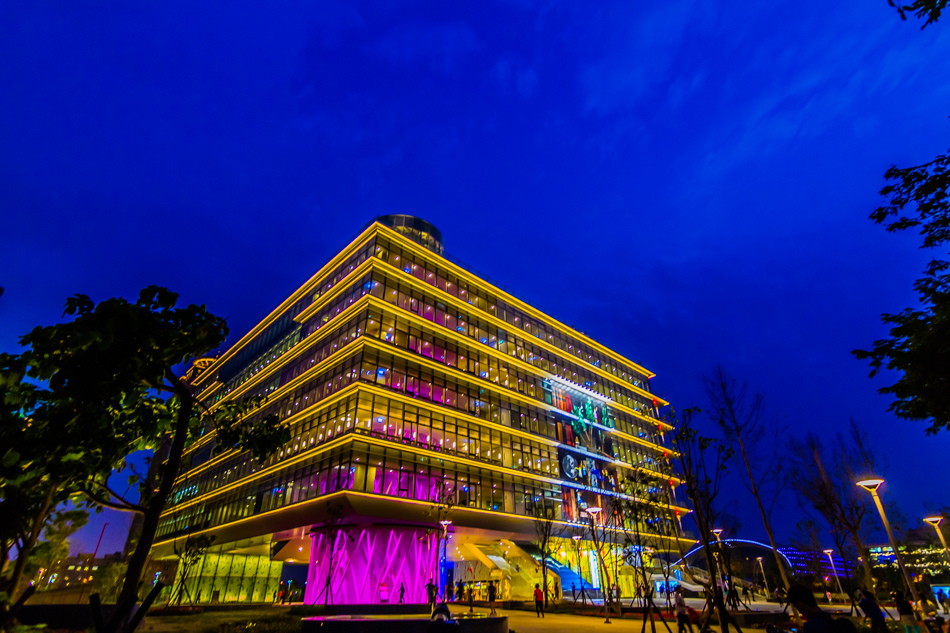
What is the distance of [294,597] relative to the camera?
128 ft

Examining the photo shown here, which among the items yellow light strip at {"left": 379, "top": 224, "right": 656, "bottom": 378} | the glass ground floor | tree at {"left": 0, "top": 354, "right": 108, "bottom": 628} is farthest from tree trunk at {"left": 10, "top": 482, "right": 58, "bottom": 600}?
yellow light strip at {"left": 379, "top": 224, "right": 656, "bottom": 378}

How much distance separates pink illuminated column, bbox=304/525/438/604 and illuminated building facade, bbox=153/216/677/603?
0.30 ft

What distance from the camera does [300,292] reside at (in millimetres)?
49062

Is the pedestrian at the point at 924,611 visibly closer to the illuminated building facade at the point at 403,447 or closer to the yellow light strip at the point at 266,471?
the illuminated building facade at the point at 403,447

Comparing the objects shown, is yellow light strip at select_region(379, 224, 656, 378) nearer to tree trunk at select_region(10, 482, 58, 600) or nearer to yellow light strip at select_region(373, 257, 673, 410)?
yellow light strip at select_region(373, 257, 673, 410)

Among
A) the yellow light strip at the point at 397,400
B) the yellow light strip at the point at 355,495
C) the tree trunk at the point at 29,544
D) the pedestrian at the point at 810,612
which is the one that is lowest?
the pedestrian at the point at 810,612

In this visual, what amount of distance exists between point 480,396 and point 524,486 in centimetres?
904

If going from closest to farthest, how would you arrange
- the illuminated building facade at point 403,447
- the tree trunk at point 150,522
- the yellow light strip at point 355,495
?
the tree trunk at point 150,522 < the yellow light strip at point 355,495 < the illuminated building facade at point 403,447

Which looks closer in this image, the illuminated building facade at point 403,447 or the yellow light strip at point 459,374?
the illuminated building facade at point 403,447

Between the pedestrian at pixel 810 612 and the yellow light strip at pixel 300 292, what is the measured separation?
119ft

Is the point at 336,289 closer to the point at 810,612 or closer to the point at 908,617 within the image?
the point at 908,617

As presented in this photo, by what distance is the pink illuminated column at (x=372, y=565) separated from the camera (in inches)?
1117

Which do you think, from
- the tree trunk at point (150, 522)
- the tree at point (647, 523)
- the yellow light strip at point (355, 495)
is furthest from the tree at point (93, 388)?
the yellow light strip at point (355, 495)

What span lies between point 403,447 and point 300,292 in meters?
24.6
